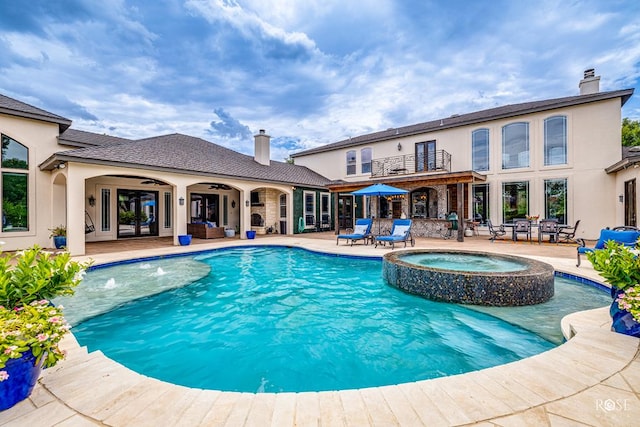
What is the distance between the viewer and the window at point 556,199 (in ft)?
41.1

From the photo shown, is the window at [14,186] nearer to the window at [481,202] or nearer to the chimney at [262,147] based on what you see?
the chimney at [262,147]

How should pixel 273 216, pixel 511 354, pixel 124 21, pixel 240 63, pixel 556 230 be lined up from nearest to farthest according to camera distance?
pixel 511 354, pixel 124 21, pixel 556 230, pixel 240 63, pixel 273 216

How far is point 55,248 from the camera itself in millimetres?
10359

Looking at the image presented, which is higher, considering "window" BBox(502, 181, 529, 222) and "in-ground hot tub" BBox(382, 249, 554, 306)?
"window" BBox(502, 181, 529, 222)

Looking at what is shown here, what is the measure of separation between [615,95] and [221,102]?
20673mm

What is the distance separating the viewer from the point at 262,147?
17.4 metres

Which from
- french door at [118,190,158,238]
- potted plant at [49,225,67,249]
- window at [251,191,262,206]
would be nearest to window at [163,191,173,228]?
french door at [118,190,158,238]

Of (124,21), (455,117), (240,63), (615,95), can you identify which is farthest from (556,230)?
(124,21)

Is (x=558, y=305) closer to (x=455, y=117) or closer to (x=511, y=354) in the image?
(x=511, y=354)

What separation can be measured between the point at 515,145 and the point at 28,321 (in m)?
17.0

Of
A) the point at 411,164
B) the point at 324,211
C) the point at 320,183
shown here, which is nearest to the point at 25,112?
the point at 320,183

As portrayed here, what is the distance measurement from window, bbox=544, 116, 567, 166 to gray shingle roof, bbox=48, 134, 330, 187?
37.8 ft

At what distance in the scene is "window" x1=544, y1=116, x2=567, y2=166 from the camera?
491 inches

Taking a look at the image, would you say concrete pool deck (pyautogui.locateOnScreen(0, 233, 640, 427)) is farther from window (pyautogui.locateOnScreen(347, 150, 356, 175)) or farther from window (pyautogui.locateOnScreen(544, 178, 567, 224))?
window (pyautogui.locateOnScreen(347, 150, 356, 175))
